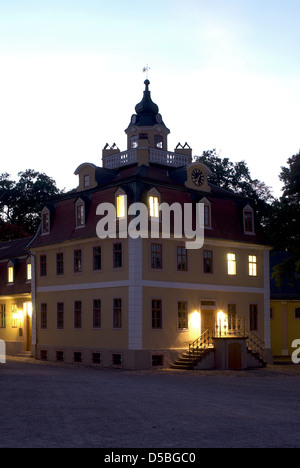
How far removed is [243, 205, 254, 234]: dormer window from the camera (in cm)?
4066

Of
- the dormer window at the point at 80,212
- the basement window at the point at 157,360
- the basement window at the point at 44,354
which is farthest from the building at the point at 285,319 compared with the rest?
the basement window at the point at 44,354

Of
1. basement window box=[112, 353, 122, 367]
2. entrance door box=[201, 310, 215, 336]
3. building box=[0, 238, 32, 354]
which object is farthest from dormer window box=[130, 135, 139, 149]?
basement window box=[112, 353, 122, 367]

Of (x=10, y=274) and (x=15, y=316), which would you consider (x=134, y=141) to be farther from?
(x=15, y=316)

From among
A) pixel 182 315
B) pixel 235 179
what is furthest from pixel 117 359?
pixel 235 179

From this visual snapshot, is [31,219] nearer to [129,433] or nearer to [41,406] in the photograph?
[41,406]

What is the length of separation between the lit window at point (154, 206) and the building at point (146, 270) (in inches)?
2.4

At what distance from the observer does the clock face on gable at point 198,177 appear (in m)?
38.3

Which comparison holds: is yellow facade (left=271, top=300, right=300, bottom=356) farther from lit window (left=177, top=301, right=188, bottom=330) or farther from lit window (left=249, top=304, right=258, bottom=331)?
lit window (left=177, top=301, right=188, bottom=330)

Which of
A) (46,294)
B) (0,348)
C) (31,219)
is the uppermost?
(31,219)

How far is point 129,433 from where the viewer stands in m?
13.9

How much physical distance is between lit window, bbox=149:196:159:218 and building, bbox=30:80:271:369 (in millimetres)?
61

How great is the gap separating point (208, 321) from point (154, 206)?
742 cm
